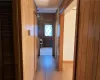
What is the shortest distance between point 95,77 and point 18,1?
1.20m

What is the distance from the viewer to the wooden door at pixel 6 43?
1.87 metres

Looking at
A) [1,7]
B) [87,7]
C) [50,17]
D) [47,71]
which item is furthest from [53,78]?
[50,17]

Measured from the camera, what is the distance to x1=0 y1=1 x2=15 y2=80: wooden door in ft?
6.14

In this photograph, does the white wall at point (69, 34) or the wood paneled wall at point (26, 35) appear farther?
the white wall at point (69, 34)

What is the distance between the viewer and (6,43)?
1.86 metres

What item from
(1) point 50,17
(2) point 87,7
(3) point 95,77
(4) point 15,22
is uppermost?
(1) point 50,17

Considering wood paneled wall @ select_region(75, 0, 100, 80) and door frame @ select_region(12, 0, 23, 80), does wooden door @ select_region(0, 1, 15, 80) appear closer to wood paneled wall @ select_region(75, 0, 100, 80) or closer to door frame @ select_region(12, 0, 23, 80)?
door frame @ select_region(12, 0, 23, 80)

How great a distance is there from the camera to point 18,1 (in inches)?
58.7

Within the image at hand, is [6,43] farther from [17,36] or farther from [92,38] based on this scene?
[92,38]

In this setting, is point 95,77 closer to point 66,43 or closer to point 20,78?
point 20,78

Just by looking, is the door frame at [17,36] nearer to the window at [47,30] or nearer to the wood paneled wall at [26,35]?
the wood paneled wall at [26,35]

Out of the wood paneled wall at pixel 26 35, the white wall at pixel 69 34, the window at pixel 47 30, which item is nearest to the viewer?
the wood paneled wall at pixel 26 35

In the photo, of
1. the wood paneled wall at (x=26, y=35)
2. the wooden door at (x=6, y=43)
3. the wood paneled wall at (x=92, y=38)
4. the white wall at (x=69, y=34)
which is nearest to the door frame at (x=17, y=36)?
the wood paneled wall at (x=26, y=35)

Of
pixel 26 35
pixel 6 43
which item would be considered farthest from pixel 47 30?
pixel 6 43
